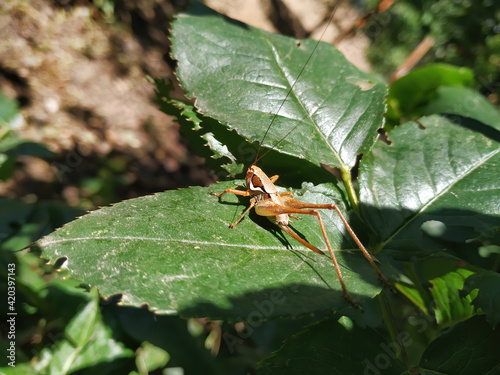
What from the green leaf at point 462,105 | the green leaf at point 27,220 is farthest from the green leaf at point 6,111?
the green leaf at point 462,105

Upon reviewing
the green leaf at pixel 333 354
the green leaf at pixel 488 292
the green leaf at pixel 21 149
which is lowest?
the green leaf at pixel 21 149

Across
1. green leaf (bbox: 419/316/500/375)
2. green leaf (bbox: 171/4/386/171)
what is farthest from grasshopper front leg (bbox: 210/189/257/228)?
green leaf (bbox: 419/316/500/375)

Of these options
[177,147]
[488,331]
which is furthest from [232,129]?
[177,147]

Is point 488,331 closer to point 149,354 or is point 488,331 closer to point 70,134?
point 149,354

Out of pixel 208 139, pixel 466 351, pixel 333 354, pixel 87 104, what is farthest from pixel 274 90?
pixel 87 104

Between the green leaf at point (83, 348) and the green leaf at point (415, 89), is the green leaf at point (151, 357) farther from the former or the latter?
the green leaf at point (415, 89)

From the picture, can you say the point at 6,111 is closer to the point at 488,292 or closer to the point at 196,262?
the point at 196,262
